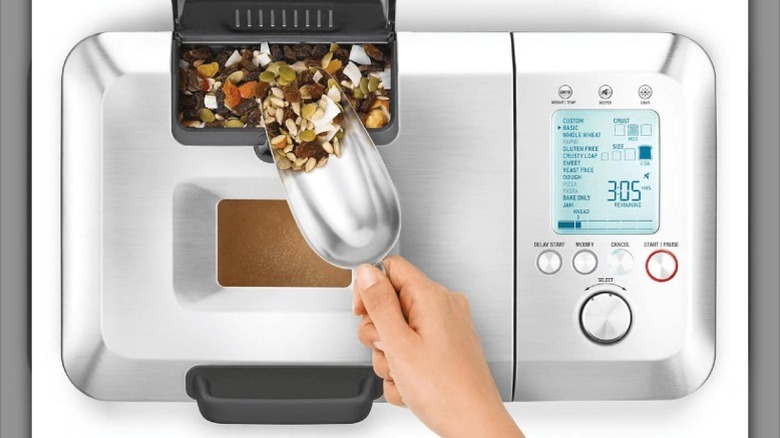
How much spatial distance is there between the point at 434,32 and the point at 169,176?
290 mm

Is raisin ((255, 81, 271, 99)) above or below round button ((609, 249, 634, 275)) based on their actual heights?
above

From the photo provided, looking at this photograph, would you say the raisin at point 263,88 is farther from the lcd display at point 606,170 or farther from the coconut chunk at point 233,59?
the lcd display at point 606,170

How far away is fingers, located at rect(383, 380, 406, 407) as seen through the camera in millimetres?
642

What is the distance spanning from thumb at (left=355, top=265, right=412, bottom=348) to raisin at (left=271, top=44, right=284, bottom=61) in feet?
0.74

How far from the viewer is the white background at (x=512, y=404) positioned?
28.0 inches

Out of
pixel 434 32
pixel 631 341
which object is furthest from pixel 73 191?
pixel 631 341

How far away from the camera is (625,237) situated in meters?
0.69

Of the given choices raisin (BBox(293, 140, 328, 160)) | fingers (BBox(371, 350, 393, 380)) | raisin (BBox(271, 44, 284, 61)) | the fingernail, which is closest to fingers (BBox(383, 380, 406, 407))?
fingers (BBox(371, 350, 393, 380))

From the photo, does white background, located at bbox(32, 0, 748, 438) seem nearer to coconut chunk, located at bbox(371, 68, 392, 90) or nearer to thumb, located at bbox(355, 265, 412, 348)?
coconut chunk, located at bbox(371, 68, 392, 90)

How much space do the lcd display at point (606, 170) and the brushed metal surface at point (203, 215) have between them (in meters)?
0.05

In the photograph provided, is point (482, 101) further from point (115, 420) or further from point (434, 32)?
point (115, 420)

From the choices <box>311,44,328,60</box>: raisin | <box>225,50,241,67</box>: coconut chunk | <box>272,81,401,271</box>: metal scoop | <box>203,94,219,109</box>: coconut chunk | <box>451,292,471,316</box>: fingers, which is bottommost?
<box>451,292,471,316</box>: fingers
